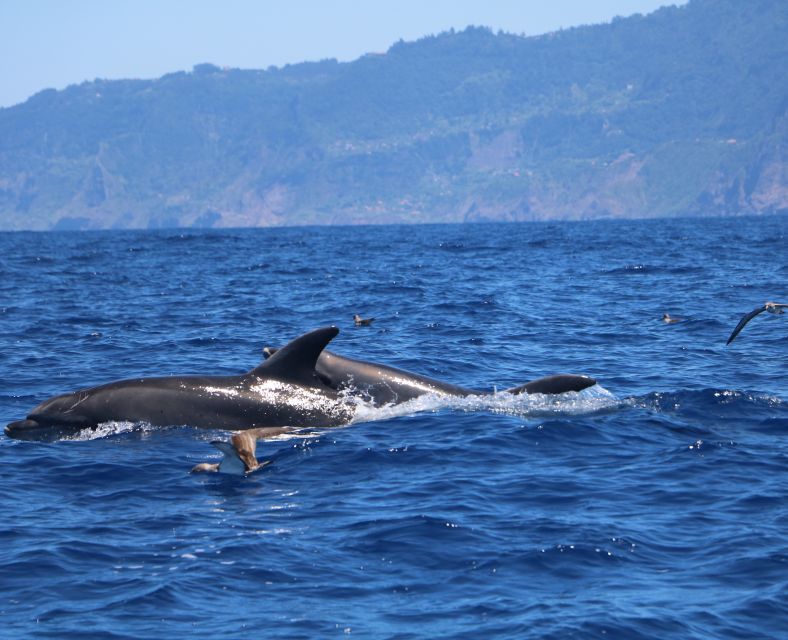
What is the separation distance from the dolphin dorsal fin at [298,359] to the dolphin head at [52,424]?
2412mm

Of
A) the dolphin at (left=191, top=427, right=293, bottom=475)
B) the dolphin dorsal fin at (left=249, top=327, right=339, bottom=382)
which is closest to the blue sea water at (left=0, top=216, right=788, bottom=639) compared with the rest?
the dolphin at (left=191, top=427, right=293, bottom=475)

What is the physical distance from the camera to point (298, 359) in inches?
659

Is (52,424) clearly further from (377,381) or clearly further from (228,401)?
(377,381)

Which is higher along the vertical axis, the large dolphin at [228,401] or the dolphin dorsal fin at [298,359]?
the dolphin dorsal fin at [298,359]

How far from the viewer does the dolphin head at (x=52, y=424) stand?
670 inches

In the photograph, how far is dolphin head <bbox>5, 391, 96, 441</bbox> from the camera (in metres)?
17.0

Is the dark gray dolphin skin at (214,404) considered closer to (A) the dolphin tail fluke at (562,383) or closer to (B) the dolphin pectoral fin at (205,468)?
(B) the dolphin pectoral fin at (205,468)

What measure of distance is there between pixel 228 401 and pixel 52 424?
247 centimetres

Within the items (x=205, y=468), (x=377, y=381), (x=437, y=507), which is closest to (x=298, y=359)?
(x=377, y=381)

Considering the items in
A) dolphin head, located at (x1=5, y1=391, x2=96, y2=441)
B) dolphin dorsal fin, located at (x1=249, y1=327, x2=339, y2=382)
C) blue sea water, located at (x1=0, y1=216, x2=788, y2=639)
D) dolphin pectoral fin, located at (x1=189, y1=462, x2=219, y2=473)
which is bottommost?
blue sea water, located at (x1=0, y1=216, x2=788, y2=639)

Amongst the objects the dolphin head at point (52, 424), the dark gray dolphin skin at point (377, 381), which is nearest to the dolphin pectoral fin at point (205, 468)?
the dolphin head at point (52, 424)

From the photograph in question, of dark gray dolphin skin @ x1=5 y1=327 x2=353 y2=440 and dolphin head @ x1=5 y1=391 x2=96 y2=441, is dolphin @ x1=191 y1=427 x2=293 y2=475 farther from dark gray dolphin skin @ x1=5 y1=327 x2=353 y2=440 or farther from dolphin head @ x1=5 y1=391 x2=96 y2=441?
dolphin head @ x1=5 y1=391 x2=96 y2=441

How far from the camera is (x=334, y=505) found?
1334 cm

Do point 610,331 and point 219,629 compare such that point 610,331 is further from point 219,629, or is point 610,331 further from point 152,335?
point 219,629
